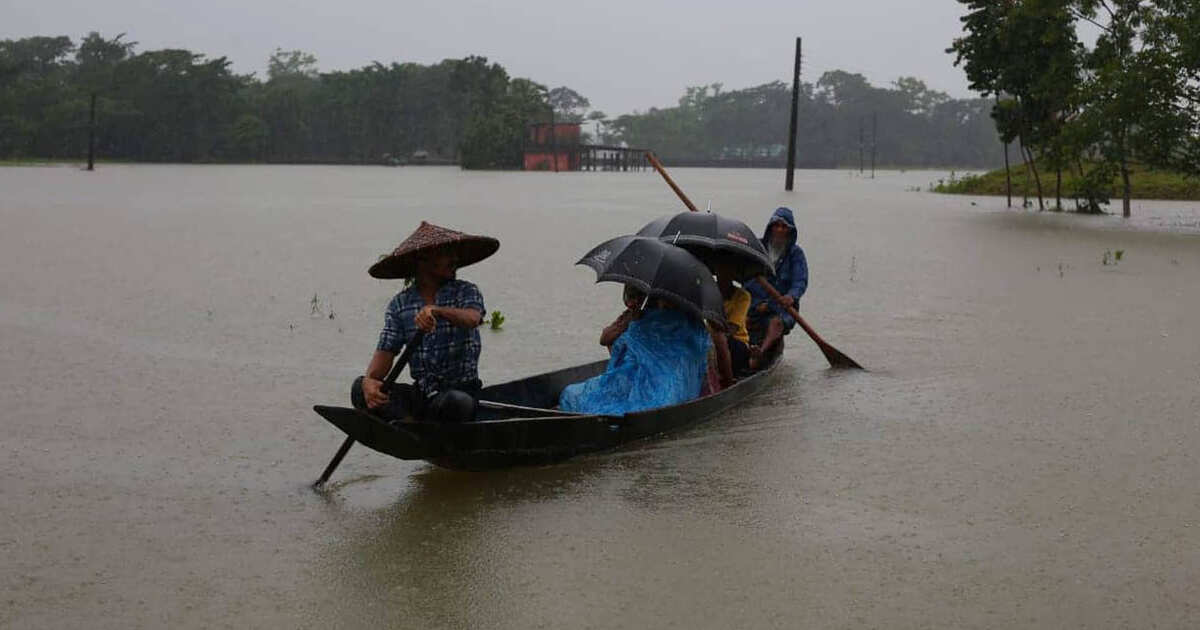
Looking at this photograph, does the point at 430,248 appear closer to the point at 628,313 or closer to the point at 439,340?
the point at 439,340

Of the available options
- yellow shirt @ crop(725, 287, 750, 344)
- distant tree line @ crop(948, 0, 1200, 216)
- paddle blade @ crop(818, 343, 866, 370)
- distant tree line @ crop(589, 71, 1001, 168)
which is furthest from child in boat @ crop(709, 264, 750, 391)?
distant tree line @ crop(589, 71, 1001, 168)

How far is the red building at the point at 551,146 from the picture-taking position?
79.8 meters

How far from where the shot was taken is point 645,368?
22.8 ft

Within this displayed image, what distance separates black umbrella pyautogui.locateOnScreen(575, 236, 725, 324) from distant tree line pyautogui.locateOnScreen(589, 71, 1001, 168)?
107 meters

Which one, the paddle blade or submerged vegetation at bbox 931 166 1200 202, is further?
submerged vegetation at bbox 931 166 1200 202

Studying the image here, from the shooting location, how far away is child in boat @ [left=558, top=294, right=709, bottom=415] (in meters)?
6.89

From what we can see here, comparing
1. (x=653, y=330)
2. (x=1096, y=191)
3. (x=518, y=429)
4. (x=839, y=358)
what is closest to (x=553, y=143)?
(x=1096, y=191)

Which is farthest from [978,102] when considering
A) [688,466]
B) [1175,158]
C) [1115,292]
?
[688,466]

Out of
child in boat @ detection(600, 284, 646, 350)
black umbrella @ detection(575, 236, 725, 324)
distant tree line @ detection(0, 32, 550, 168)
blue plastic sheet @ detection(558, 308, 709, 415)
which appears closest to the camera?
black umbrella @ detection(575, 236, 725, 324)

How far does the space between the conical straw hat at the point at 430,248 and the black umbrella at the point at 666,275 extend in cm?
109

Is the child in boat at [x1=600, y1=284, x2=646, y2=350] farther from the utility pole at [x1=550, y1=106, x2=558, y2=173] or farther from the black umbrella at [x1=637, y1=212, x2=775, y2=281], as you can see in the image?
the utility pole at [x1=550, y1=106, x2=558, y2=173]

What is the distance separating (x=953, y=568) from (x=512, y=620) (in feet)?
5.99

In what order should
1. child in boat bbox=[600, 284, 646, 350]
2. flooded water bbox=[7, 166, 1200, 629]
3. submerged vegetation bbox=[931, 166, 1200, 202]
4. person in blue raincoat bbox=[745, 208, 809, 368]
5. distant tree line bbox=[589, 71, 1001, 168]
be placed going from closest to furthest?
1. flooded water bbox=[7, 166, 1200, 629]
2. child in boat bbox=[600, 284, 646, 350]
3. person in blue raincoat bbox=[745, 208, 809, 368]
4. submerged vegetation bbox=[931, 166, 1200, 202]
5. distant tree line bbox=[589, 71, 1001, 168]

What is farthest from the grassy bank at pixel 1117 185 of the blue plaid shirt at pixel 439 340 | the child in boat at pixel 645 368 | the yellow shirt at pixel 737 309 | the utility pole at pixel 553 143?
the utility pole at pixel 553 143
